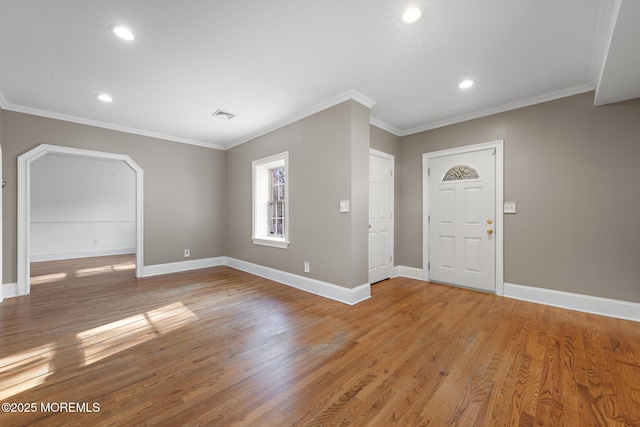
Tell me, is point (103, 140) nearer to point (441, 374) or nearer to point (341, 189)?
point (341, 189)

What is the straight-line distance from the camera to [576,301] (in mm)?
3049

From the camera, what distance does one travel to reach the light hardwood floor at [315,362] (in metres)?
1.51

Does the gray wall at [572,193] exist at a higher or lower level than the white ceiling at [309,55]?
lower

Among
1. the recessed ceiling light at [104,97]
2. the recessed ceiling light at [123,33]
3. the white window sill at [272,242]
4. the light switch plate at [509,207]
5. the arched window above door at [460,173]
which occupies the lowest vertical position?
the white window sill at [272,242]

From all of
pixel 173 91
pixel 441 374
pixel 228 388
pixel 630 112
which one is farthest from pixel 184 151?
pixel 630 112

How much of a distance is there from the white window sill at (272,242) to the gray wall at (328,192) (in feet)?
0.25

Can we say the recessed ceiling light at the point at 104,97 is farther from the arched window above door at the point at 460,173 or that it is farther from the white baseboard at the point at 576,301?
the white baseboard at the point at 576,301

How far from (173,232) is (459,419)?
17.0 ft

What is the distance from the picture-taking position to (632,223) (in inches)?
110

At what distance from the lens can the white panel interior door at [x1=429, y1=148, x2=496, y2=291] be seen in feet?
12.2

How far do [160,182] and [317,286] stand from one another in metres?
3.61

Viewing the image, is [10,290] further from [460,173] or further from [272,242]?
[460,173]

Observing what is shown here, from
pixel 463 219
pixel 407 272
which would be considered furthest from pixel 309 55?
pixel 407 272

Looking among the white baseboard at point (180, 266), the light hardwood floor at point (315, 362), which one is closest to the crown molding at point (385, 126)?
the light hardwood floor at point (315, 362)
